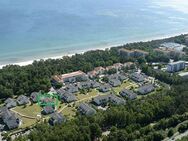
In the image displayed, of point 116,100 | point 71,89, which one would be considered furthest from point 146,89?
point 71,89

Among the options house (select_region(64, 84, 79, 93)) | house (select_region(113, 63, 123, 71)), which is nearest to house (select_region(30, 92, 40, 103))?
house (select_region(64, 84, 79, 93))

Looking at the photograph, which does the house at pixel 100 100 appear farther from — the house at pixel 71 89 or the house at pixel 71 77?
the house at pixel 71 77

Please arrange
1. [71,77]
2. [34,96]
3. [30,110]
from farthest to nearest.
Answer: [71,77]
[34,96]
[30,110]

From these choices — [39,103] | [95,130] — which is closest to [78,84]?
[39,103]

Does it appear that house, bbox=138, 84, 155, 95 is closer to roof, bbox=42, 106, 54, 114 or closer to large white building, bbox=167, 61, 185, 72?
large white building, bbox=167, 61, 185, 72

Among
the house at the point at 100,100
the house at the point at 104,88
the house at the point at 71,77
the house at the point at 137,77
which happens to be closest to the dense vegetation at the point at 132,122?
the house at the point at 100,100

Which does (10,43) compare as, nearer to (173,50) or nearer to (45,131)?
(173,50)

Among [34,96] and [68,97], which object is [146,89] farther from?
[34,96]
